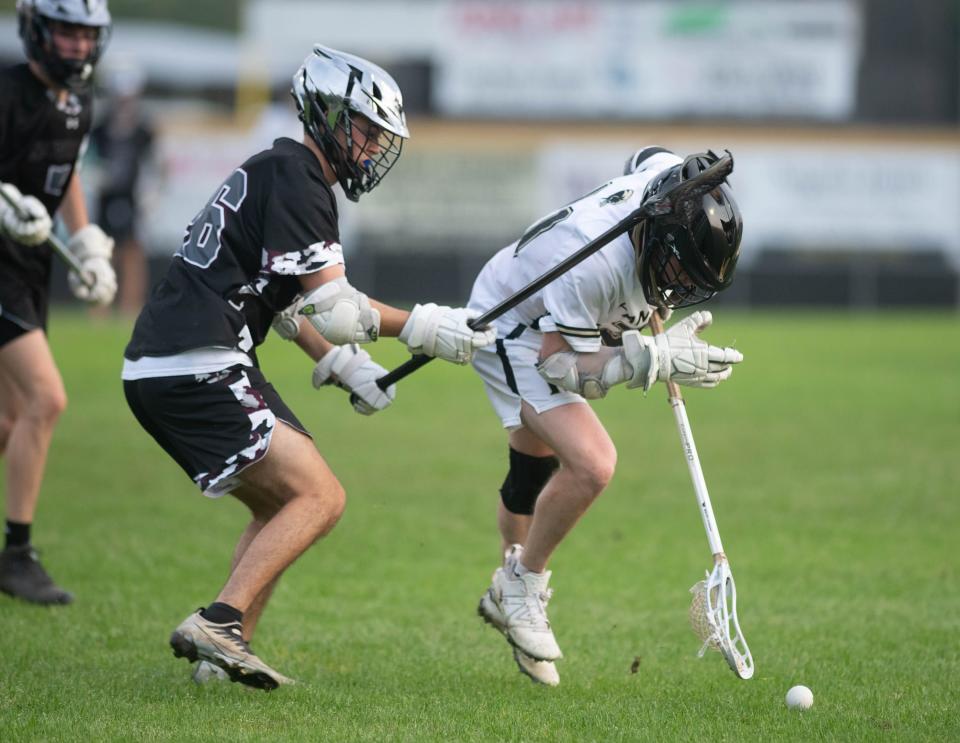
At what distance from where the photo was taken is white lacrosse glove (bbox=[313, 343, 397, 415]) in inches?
227

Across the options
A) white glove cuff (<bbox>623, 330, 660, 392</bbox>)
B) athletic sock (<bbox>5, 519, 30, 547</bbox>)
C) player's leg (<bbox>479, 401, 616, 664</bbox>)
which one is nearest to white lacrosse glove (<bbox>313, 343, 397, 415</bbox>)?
player's leg (<bbox>479, 401, 616, 664</bbox>)

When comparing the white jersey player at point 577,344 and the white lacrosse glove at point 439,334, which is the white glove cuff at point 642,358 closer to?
the white jersey player at point 577,344

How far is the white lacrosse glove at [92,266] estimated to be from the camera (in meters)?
7.48

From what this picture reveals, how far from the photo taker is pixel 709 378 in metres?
5.45

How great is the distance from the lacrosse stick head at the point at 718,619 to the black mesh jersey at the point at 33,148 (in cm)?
348

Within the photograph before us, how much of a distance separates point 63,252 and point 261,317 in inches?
85.3

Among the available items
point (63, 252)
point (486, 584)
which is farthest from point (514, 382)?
point (63, 252)

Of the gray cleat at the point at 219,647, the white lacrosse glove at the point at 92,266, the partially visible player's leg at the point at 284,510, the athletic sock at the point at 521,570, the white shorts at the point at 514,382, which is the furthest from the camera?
the white lacrosse glove at the point at 92,266

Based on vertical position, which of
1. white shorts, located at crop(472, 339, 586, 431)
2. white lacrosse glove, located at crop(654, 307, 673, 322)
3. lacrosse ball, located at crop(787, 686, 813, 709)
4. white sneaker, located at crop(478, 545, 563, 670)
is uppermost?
white lacrosse glove, located at crop(654, 307, 673, 322)

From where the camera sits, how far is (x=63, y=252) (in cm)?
721

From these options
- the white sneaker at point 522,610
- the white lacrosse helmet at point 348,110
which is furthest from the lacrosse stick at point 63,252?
the white sneaker at point 522,610

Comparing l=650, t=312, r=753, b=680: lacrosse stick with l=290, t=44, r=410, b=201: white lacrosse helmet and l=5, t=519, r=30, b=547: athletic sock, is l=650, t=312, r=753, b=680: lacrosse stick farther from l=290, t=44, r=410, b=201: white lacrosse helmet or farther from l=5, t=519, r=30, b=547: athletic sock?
l=5, t=519, r=30, b=547: athletic sock

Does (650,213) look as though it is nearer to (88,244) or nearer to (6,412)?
(88,244)

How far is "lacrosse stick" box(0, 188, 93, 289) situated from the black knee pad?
94.7 inches
